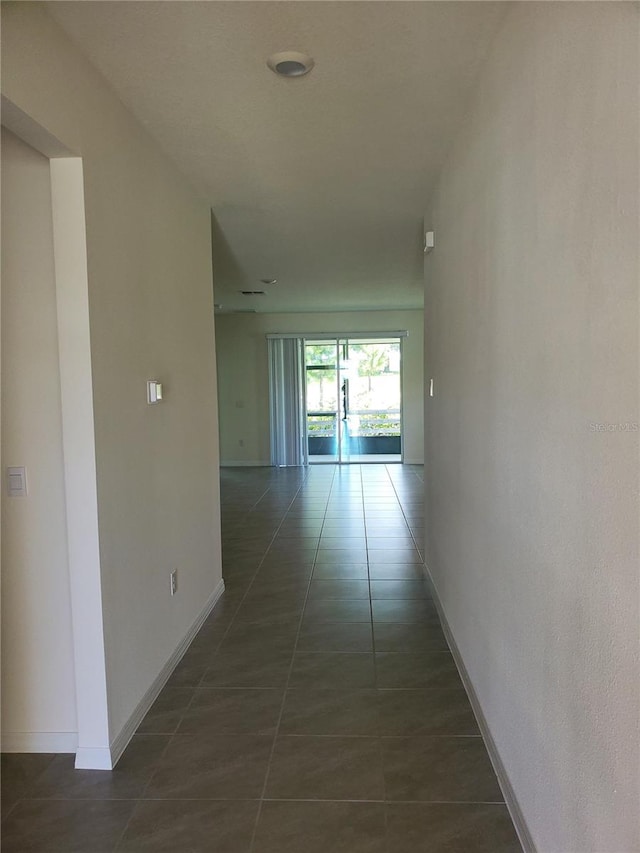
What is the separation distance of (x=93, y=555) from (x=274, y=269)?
4.35 meters

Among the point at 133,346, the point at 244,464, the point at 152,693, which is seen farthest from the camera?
the point at 244,464

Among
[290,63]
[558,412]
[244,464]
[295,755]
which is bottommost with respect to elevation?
[295,755]

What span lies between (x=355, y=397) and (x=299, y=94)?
25.1ft

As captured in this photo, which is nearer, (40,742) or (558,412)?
(558,412)

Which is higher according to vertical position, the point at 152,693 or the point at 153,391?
the point at 153,391

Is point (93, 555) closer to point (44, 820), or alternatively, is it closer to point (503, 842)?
point (44, 820)

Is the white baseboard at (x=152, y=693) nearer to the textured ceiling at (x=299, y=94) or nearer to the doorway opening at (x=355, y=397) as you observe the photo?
the textured ceiling at (x=299, y=94)

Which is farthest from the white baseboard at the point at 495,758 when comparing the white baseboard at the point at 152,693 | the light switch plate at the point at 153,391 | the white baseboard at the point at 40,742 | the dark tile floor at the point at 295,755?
the light switch plate at the point at 153,391

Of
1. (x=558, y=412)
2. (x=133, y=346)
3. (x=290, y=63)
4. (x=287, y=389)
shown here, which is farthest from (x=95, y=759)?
(x=287, y=389)

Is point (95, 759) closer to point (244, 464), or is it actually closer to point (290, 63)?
point (290, 63)

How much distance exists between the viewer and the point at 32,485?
7.27 feet

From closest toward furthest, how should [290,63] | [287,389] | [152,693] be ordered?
[290,63] → [152,693] → [287,389]

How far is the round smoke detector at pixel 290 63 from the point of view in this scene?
6.67ft

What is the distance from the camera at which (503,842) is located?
1772 millimetres
